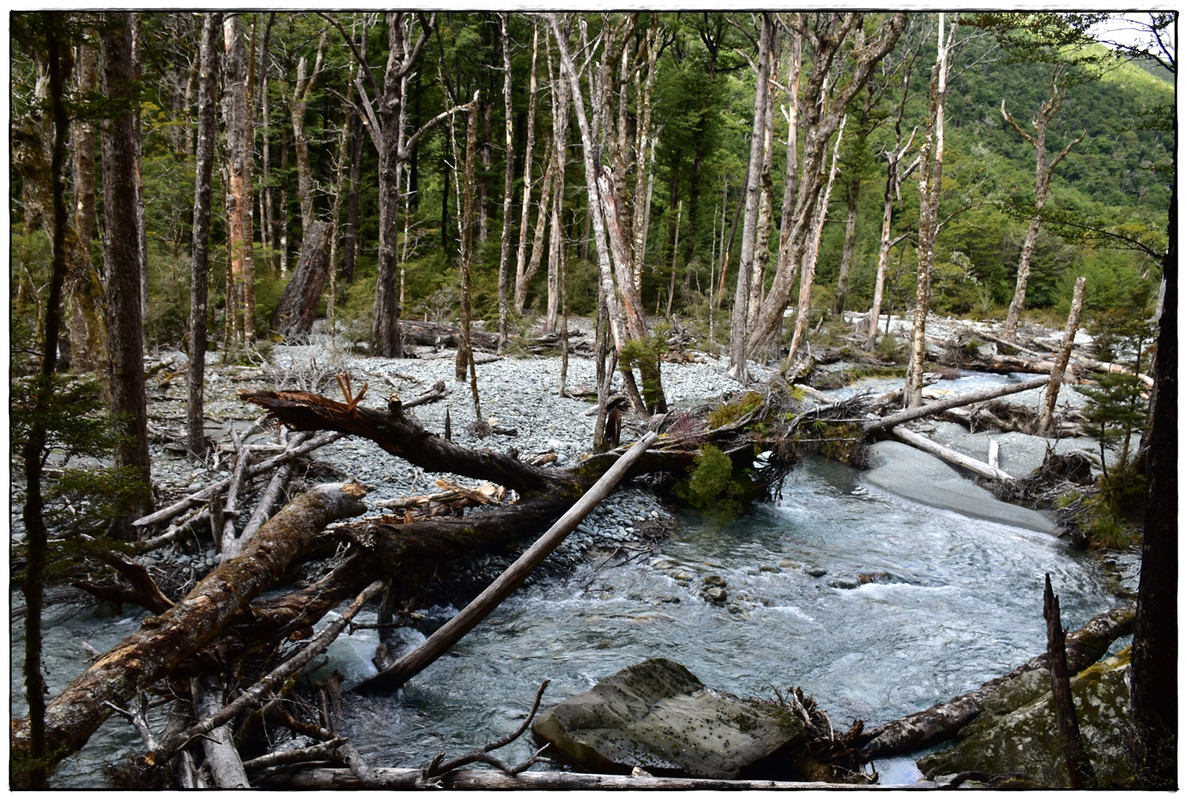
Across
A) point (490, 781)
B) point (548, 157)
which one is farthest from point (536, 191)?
point (490, 781)

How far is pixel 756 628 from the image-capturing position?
473 centimetres

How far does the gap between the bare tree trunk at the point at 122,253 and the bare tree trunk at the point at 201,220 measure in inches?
62.9

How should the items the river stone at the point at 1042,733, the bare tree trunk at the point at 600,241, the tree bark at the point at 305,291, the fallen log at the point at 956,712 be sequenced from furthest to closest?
1. the tree bark at the point at 305,291
2. the bare tree trunk at the point at 600,241
3. the fallen log at the point at 956,712
4. the river stone at the point at 1042,733

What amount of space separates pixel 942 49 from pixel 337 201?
38.9ft

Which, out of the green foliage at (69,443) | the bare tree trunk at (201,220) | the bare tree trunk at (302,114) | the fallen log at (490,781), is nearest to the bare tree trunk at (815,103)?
the bare tree trunk at (201,220)

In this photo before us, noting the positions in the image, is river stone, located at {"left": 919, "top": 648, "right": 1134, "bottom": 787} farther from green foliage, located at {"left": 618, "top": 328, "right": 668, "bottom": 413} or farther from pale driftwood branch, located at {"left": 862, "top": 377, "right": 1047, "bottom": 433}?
pale driftwood branch, located at {"left": 862, "top": 377, "right": 1047, "bottom": 433}

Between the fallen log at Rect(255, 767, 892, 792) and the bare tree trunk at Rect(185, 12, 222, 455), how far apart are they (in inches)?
177

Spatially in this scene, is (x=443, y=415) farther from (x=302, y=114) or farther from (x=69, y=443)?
(x=302, y=114)

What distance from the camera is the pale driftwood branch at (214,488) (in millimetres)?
4619

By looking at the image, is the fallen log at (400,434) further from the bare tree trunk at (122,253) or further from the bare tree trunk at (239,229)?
the bare tree trunk at (239,229)

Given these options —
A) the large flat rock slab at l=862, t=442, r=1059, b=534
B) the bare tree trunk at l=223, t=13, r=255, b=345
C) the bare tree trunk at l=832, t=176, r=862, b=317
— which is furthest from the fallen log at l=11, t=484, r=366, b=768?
the bare tree trunk at l=832, t=176, r=862, b=317

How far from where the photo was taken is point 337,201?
13.5 metres

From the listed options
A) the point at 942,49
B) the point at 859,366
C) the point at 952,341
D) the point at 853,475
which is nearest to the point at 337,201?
the point at 853,475

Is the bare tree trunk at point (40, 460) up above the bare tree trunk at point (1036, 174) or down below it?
below
